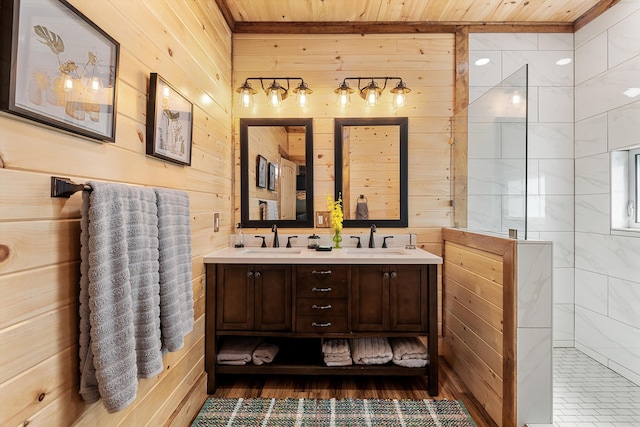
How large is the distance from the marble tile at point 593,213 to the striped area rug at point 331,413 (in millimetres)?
1601

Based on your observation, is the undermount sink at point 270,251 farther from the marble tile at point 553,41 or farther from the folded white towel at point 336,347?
the marble tile at point 553,41

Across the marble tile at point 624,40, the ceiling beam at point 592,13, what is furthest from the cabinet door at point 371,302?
the ceiling beam at point 592,13

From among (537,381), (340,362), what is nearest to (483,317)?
(537,381)

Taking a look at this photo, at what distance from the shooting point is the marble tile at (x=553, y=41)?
8.54ft

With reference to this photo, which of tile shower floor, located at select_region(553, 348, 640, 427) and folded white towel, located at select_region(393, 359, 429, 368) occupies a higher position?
folded white towel, located at select_region(393, 359, 429, 368)

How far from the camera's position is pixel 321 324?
2.07m

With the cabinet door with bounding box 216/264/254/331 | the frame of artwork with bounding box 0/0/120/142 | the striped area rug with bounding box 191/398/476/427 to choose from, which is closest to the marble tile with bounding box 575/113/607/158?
the striped area rug with bounding box 191/398/476/427

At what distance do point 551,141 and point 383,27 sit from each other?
1.59 meters

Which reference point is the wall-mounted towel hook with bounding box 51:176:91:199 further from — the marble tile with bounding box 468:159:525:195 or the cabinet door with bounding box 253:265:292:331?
the marble tile with bounding box 468:159:525:195

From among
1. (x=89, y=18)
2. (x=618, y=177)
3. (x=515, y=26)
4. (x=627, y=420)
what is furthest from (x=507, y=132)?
(x=89, y=18)

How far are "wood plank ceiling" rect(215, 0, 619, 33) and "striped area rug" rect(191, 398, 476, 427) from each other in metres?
2.59

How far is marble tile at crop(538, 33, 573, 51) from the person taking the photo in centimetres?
260

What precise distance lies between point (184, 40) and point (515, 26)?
8.09 feet

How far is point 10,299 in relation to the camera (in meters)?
0.79
